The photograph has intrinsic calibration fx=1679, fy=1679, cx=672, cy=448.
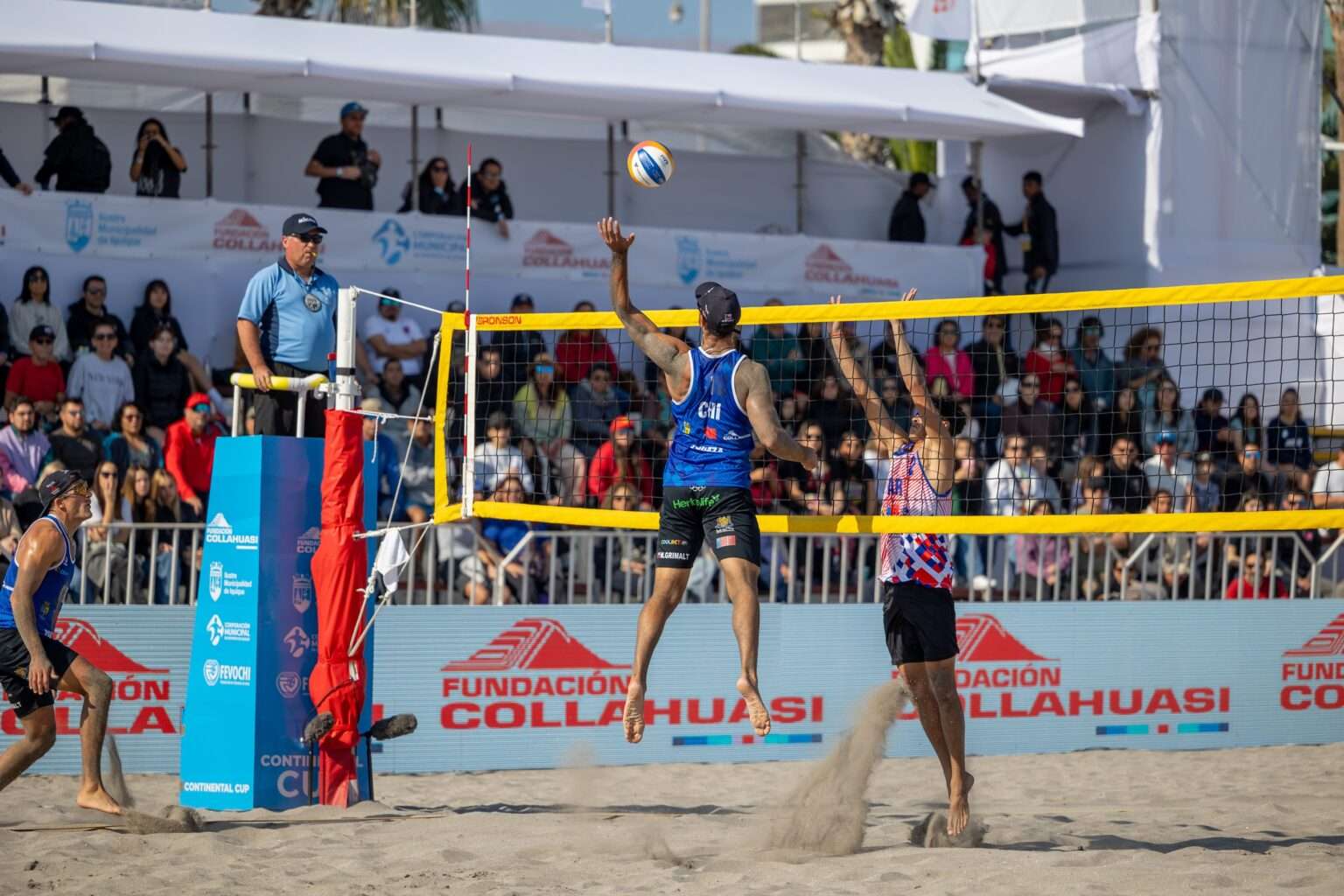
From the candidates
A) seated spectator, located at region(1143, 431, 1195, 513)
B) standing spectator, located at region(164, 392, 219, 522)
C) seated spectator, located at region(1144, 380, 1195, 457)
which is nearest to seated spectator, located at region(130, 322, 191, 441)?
standing spectator, located at region(164, 392, 219, 522)

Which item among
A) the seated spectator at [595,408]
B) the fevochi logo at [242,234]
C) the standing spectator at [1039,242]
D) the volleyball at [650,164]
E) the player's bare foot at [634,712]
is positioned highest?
the standing spectator at [1039,242]

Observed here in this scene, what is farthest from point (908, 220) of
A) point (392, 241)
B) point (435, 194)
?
point (392, 241)

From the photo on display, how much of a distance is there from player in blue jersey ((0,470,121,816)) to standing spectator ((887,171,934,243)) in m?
9.65

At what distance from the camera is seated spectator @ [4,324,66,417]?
36.9ft

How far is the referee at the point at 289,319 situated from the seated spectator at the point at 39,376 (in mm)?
3445

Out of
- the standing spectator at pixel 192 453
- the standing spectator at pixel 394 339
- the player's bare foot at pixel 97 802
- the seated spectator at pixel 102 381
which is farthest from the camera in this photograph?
the standing spectator at pixel 394 339

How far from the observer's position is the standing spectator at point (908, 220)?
51.8 ft

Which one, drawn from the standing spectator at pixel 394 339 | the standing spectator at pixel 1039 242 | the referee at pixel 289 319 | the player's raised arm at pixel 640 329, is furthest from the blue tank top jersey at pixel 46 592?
the standing spectator at pixel 1039 242

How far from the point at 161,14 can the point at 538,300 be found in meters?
3.68

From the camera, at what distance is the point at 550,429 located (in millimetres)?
11234

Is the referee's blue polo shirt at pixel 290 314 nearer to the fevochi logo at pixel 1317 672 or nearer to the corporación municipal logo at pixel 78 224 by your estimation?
the corporación municipal logo at pixel 78 224

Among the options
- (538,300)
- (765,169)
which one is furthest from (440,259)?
(765,169)

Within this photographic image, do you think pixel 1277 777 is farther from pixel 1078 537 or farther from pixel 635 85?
pixel 635 85

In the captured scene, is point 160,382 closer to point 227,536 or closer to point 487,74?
point 487,74
